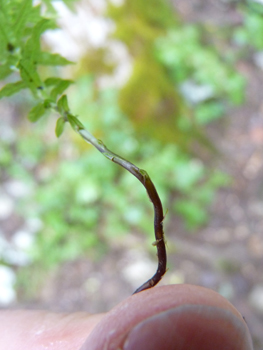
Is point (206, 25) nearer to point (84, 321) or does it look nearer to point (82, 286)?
point (82, 286)

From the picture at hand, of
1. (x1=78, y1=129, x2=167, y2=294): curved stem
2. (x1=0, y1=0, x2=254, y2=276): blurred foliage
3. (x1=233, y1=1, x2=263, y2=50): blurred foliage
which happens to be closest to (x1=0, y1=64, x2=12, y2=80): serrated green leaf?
(x1=78, y1=129, x2=167, y2=294): curved stem

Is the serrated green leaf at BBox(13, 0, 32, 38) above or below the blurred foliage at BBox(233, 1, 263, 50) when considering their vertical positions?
below

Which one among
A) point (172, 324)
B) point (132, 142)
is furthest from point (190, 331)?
point (132, 142)

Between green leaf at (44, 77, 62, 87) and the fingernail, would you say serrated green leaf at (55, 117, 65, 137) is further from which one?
the fingernail

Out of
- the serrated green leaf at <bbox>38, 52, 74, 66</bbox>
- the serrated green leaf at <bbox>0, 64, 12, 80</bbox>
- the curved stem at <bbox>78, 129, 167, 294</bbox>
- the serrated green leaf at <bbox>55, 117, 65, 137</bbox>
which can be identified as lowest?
the curved stem at <bbox>78, 129, 167, 294</bbox>

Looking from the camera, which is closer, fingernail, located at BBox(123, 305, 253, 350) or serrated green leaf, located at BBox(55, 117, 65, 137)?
fingernail, located at BBox(123, 305, 253, 350)

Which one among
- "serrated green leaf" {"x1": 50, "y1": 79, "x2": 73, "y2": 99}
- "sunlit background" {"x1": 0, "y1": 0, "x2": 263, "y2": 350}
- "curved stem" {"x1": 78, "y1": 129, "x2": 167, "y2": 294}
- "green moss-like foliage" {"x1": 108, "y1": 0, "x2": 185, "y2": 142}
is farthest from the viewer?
"green moss-like foliage" {"x1": 108, "y1": 0, "x2": 185, "y2": 142}

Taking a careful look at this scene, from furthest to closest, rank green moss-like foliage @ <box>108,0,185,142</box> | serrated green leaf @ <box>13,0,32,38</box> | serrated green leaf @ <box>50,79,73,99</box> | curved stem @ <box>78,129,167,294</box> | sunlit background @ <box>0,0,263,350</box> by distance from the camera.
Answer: green moss-like foliage @ <box>108,0,185,142</box> → sunlit background @ <box>0,0,263,350</box> → serrated green leaf @ <box>50,79,73,99</box> → serrated green leaf @ <box>13,0,32,38</box> → curved stem @ <box>78,129,167,294</box>

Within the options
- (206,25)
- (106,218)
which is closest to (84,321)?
(106,218)

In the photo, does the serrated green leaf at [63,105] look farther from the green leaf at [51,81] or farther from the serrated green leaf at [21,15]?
the serrated green leaf at [21,15]
